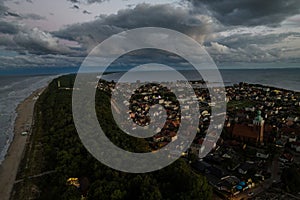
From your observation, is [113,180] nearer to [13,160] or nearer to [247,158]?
[247,158]

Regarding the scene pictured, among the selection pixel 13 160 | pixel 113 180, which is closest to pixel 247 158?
pixel 113 180

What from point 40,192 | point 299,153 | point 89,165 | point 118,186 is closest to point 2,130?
point 40,192


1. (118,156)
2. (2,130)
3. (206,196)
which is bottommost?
(2,130)

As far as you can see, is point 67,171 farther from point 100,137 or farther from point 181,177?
point 181,177

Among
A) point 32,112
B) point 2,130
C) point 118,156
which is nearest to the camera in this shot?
point 118,156

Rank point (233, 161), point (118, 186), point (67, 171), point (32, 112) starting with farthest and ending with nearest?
point (32, 112) → point (233, 161) → point (67, 171) → point (118, 186)

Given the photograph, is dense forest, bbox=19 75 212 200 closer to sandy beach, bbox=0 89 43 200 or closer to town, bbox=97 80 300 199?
sandy beach, bbox=0 89 43 200

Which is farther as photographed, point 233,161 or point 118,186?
point 233,161

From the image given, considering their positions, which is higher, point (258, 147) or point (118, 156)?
point (118, 156)

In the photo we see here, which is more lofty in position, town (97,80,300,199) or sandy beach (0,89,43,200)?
town (97,80,300,199)

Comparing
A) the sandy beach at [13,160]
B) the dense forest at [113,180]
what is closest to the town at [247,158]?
the dense forest at [113,180]

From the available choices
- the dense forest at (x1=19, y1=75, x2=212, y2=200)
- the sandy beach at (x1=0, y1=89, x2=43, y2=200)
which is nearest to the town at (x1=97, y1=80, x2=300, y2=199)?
the dense forest at (x1=19, y1=75, x2=212, y2=200)
